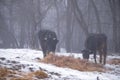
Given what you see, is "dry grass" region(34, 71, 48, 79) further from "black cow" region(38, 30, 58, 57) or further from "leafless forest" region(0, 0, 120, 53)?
"leafless forest" region(0, 0, 120, 53)

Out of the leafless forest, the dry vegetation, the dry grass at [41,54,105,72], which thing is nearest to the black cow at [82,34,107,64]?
the dry grass at [41,54,105,72]

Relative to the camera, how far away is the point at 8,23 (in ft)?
165

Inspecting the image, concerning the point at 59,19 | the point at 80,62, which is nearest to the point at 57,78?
the point at 80,62

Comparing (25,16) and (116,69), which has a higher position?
(25,16)

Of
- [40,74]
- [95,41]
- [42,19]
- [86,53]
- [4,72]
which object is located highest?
[42,19]

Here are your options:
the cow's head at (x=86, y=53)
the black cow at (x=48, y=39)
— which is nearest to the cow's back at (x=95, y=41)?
the cow's head at (x=86, y=53)

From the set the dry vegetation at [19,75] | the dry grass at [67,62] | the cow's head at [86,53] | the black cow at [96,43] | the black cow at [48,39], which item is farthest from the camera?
the cow's head at [86,53]

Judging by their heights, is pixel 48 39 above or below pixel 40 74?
above

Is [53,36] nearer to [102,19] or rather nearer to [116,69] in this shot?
[116,69]

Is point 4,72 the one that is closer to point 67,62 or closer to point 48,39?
point 67,62

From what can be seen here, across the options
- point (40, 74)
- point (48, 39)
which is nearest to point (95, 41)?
point (48, 39)

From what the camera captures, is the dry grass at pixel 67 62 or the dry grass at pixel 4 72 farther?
the dry grass at pixel 67 62

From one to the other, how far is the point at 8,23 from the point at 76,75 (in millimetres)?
38987

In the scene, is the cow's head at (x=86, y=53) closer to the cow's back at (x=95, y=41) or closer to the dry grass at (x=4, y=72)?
the cow's back at (x=95, y=41)
